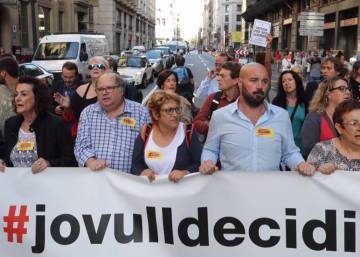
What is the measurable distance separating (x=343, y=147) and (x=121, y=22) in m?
72.6

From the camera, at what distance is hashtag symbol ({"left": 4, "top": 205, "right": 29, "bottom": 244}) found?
11.6 feet

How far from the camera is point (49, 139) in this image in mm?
3779

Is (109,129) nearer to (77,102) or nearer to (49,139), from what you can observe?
(49,139)

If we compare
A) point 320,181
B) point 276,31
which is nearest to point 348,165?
point 320,181

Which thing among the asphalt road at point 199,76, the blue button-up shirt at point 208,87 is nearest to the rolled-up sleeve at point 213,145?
the blue button-up shirt at point 208,87

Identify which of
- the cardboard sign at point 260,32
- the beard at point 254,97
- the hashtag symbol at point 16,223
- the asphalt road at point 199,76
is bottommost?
the asphalt road at point 199,76

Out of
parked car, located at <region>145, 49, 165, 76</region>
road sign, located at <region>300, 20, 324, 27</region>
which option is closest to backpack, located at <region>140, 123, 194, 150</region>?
road sign, located at <region>300, 20, 324, 27</region>

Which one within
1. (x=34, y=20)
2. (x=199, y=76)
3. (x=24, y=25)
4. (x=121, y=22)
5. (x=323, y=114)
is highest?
(x=121, y=22)

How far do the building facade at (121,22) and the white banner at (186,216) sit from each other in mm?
A: 55598

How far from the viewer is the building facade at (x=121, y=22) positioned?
63750mm

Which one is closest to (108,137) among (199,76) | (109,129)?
(109,129)

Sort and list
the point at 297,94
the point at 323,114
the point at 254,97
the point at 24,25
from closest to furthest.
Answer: the point at 254,97 < the point at 323,114 < the point at 297,94 < the point at 24,25

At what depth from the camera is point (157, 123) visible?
369cm

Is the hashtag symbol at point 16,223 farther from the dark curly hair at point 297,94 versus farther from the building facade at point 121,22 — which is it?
the building facade at point 121,22
